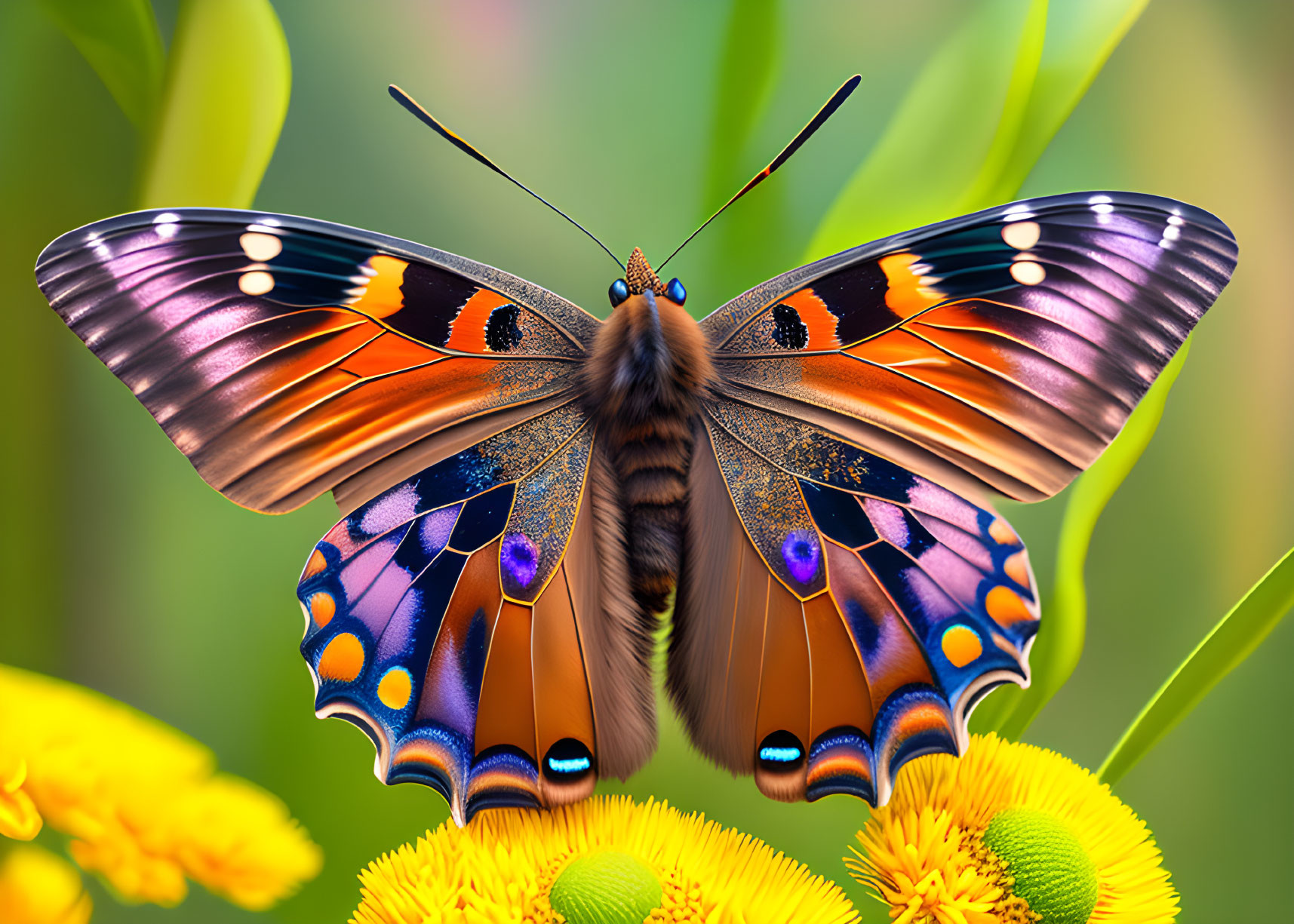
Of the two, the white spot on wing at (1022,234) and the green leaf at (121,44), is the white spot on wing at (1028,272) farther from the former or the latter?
the green leaf at (121,44)

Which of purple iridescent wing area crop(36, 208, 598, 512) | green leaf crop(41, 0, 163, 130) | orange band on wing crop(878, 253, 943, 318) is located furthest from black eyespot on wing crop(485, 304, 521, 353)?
green leaf crop(41, 0, 163, 130)

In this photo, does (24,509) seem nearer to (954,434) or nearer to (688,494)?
(688,494)

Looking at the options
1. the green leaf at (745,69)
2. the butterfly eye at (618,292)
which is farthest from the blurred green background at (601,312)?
the butterfly eye at (618,292)

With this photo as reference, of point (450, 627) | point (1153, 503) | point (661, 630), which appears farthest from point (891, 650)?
point (1153, 503)

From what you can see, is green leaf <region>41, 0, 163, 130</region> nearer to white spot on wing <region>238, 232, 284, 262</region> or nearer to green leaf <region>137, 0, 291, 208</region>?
green leaf <region>137, 0, 291, 208</region>

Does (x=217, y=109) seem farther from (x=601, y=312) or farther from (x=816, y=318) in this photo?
(x=816, y=318)

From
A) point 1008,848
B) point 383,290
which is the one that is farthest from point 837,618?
point 383,290
